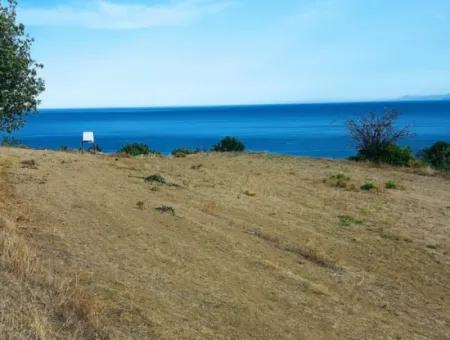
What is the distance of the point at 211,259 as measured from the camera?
34.4 feet

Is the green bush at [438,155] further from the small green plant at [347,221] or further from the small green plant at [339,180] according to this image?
the small green plant at [347,221]

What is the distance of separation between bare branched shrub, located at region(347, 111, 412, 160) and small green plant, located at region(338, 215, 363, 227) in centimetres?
1542

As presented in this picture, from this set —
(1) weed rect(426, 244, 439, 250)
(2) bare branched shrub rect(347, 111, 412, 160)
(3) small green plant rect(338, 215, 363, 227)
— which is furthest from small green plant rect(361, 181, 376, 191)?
(2) bare branched shrub rect(347, 111, 412, 160)

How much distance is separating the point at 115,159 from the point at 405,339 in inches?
769

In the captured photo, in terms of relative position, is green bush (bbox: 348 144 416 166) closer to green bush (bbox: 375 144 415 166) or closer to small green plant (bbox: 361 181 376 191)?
green bush (bbox: 375 144 415 166)

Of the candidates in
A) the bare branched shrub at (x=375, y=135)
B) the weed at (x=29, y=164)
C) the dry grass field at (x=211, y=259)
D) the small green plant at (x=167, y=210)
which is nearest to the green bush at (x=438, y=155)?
the bare branched shrub at (x=375, y=135)

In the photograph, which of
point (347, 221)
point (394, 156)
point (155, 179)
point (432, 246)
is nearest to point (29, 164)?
point (155, 179)

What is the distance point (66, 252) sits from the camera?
9508 millimetres

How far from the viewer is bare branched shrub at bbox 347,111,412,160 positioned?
1225 inches

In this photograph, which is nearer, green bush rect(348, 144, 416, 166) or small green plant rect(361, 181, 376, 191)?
small green plant rect(361, 181, 376, 191)

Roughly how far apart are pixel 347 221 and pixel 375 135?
55.5 ft

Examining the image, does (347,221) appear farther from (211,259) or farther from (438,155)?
(438,155)

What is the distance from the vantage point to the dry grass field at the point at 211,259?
714 centimetres

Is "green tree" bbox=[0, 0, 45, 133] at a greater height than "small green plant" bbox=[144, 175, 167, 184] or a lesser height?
greater
